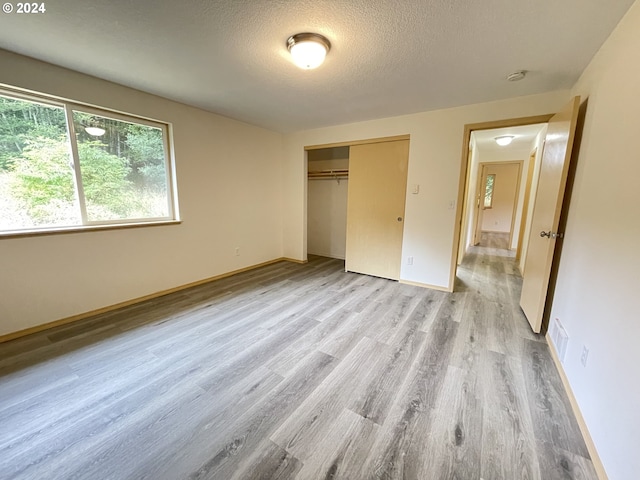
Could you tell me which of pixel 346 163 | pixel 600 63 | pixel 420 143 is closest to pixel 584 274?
pixel 600 63

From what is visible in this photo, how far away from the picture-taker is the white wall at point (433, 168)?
9.57 feet

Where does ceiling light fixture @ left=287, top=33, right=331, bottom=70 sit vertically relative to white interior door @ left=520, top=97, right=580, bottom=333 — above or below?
above

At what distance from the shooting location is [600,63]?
1.77m

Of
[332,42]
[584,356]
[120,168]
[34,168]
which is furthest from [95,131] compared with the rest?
[584,356]

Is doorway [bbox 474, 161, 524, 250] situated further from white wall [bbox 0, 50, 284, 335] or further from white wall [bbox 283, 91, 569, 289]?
white wall [bbox 0, 50, 284, 335]

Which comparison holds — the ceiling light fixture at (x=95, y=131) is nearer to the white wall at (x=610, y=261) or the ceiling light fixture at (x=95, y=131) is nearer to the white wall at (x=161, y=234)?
the white wall at (x=161, y=234)

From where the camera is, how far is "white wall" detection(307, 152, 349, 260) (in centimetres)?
497

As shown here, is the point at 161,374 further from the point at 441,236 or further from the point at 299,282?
the point at 441,236

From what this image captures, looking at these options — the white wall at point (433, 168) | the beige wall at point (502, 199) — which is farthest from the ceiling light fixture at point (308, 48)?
the beige wall at point (502, 199)

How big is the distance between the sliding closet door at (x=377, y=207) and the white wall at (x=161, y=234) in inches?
58.0

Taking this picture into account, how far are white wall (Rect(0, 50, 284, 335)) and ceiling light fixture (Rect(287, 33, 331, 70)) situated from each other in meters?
1.94

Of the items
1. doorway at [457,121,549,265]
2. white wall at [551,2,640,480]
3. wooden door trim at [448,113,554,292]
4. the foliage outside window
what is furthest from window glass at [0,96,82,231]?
the foliage outside window

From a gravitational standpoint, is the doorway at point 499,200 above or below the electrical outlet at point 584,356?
above

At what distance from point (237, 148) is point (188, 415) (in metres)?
3.35
